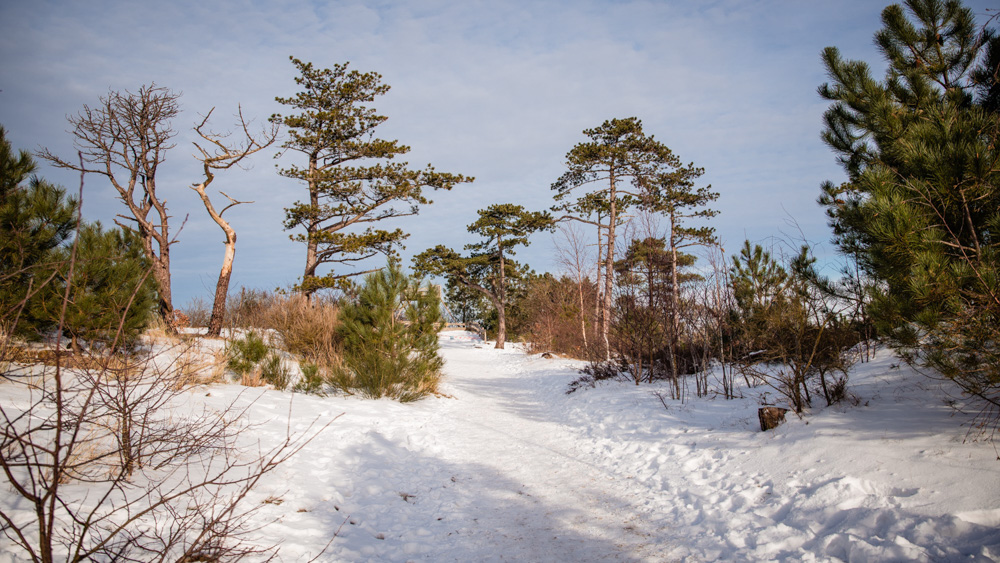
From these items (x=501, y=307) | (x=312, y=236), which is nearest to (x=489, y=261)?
(x=501, y=307)

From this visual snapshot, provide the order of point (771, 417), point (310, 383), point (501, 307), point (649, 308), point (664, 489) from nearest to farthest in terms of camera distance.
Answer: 1. point (664, 489)
2. point (771, 417)
3. point (310, 383)
4. point (649, 308)
5. point (501, 307)

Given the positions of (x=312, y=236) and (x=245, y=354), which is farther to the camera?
(x=312, y=236)

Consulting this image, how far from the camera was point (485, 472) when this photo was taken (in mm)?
5562

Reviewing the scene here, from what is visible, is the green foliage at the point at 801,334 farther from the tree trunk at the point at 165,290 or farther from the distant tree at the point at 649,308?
the tree trunk at the point at 165,290

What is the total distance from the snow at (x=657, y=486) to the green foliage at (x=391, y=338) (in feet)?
5.46

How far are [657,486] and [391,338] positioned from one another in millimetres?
5986

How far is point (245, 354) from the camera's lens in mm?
8641

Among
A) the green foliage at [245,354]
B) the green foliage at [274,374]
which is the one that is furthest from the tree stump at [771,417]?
the green foliage at [245,354]

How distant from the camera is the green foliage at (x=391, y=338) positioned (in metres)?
9.00

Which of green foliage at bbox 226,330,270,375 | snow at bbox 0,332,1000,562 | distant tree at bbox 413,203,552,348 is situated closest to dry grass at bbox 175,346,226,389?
green foliage at bbox 226,330,270,375

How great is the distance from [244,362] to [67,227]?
3843mm

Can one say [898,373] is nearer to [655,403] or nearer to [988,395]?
[988,395]

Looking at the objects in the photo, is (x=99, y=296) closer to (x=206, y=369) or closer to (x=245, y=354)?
(x=206, y=369)

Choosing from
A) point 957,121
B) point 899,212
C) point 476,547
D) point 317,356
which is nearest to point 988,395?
point 899,212
